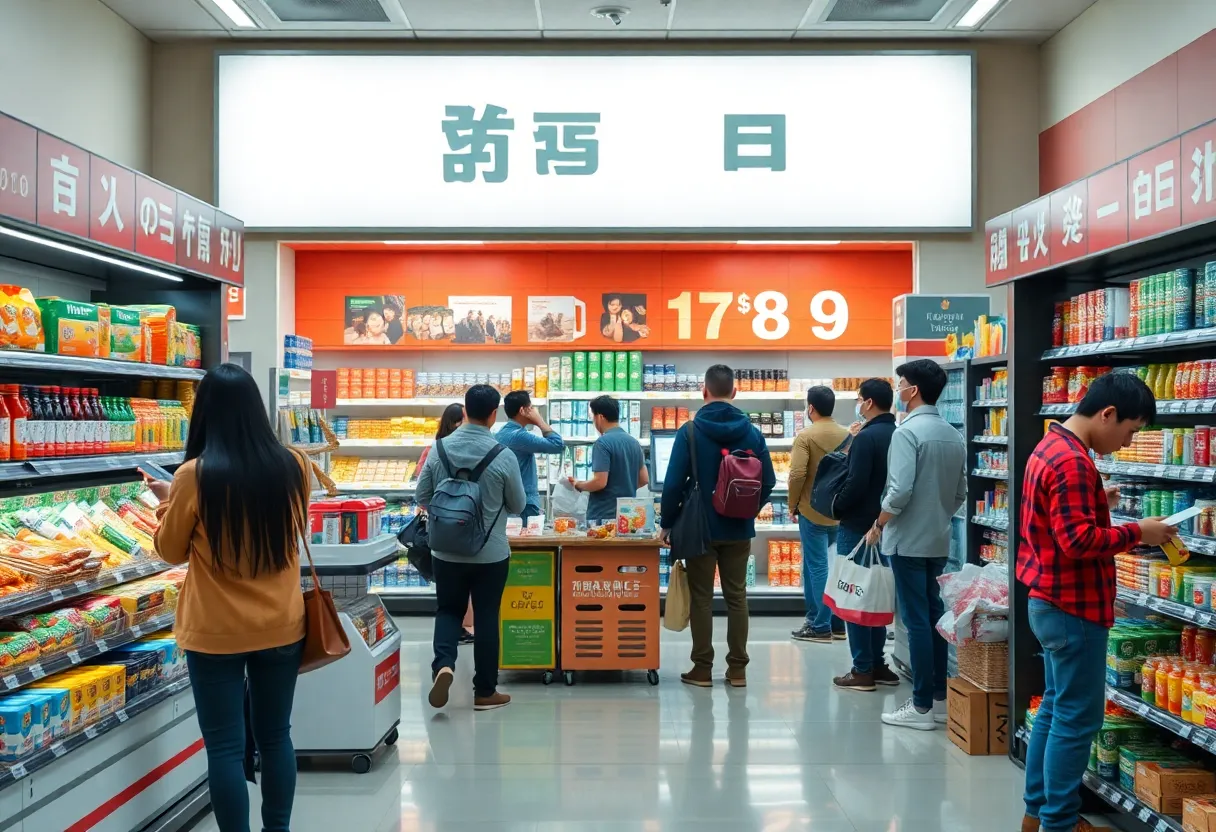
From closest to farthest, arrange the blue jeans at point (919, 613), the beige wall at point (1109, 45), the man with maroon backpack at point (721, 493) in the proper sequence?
1. the blue jeans at point (919, 613)
2. the man with maroon backpack at point (721, 493)
3. the beige wall at point (1109, 45)

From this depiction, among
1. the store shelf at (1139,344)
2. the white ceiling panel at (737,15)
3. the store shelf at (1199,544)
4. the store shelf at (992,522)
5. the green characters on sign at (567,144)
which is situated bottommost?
the store shelf at (992,522)

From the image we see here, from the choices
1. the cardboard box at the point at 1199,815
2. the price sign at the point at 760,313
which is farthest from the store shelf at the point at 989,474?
the price sign at the point at 760,313

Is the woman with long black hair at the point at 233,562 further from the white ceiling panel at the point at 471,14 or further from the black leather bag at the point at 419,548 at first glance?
the white ceiling panel at the point at 471,14

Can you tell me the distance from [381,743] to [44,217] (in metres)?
2.79

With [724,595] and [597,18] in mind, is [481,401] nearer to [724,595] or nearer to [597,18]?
[724,595]

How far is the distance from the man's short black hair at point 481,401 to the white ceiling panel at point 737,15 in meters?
4.04

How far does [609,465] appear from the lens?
6.71 meters

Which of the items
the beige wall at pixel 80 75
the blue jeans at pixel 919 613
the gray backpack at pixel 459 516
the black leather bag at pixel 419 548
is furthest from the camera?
the beige wall at pixel 80 75

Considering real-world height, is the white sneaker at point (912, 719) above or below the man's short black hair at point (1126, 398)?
below

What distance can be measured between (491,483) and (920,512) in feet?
7.33

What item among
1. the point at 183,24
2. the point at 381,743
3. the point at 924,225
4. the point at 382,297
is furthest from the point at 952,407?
the point at 183,24

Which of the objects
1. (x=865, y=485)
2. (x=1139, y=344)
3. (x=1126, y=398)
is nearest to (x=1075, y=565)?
(x=1126, y=398)

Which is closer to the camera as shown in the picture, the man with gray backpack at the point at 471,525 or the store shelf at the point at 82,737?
the store shelf at the point at 82,737

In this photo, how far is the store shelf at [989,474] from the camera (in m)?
5.78
